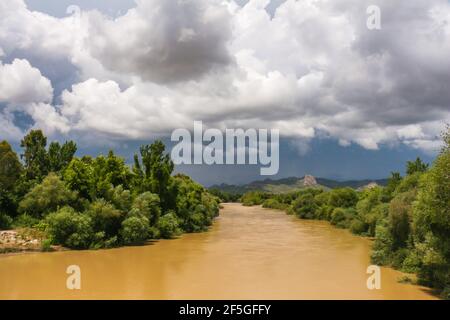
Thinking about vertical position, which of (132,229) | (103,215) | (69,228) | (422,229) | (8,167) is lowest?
(132,229)

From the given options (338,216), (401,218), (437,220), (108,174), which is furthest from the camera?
(338,216)

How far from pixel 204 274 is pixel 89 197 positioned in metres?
18.0

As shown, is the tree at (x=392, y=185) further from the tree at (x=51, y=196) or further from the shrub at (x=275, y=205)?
the shrub at (x=275, y=205)

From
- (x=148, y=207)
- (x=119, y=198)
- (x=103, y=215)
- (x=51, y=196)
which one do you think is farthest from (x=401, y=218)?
(x=51, y=196)

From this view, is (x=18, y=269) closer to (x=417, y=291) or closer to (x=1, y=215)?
(x=1, y=215)

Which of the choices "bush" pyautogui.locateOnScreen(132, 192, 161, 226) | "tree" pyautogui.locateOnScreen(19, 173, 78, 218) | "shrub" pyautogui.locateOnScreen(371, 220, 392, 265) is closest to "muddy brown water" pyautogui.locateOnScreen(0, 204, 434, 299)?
"shrub" pyautogui.locateOnScreen(371, 220, 392, 265)

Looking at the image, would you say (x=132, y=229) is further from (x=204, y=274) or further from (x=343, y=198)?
(x=343, y=198)

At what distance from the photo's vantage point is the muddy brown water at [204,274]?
2377cm

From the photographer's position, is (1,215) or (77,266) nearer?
(77,266)

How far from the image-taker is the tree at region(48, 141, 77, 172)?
56156mm

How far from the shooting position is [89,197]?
137 feet

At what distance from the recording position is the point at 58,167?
5684cm
